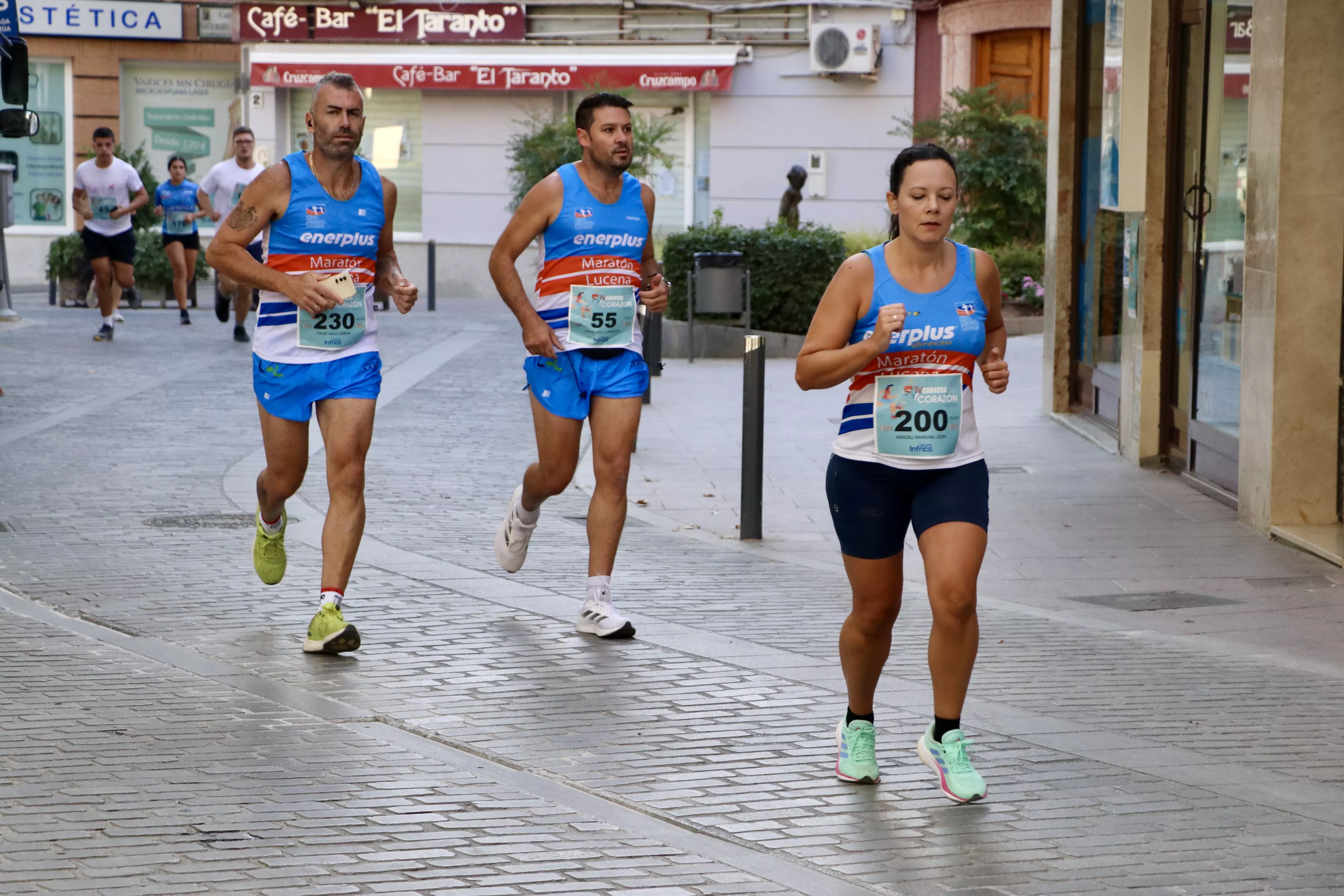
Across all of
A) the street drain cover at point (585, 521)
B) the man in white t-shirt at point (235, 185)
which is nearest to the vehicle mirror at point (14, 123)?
the man in white t-shirt at point (235, 185)

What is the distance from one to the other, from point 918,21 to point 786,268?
9610mm

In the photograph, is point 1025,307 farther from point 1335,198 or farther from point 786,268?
point 1335,198

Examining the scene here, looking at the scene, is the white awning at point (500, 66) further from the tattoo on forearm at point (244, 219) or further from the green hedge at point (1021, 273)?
the tattoo on forearm at point (244, 219)

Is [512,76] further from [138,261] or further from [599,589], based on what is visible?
[599,589]

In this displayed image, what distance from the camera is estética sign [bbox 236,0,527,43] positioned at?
1124 inches

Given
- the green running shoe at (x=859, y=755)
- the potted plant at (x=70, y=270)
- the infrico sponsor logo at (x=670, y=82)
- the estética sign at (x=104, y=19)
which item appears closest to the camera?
the green running shoe at (x=859, y=755)

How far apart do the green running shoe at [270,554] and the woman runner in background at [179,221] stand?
13739 mm

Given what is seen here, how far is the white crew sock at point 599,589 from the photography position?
6.79m

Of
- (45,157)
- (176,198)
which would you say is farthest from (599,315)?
(45,157)

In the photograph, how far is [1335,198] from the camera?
8.65 meters

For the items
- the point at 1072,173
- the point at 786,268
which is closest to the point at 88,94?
the point at 786,268

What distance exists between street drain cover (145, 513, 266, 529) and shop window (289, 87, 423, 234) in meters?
20.7

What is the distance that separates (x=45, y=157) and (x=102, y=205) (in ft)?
46.0

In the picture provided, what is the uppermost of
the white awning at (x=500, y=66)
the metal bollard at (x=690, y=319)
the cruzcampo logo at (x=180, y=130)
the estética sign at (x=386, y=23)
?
the estética sign at (x=386, y=23)
